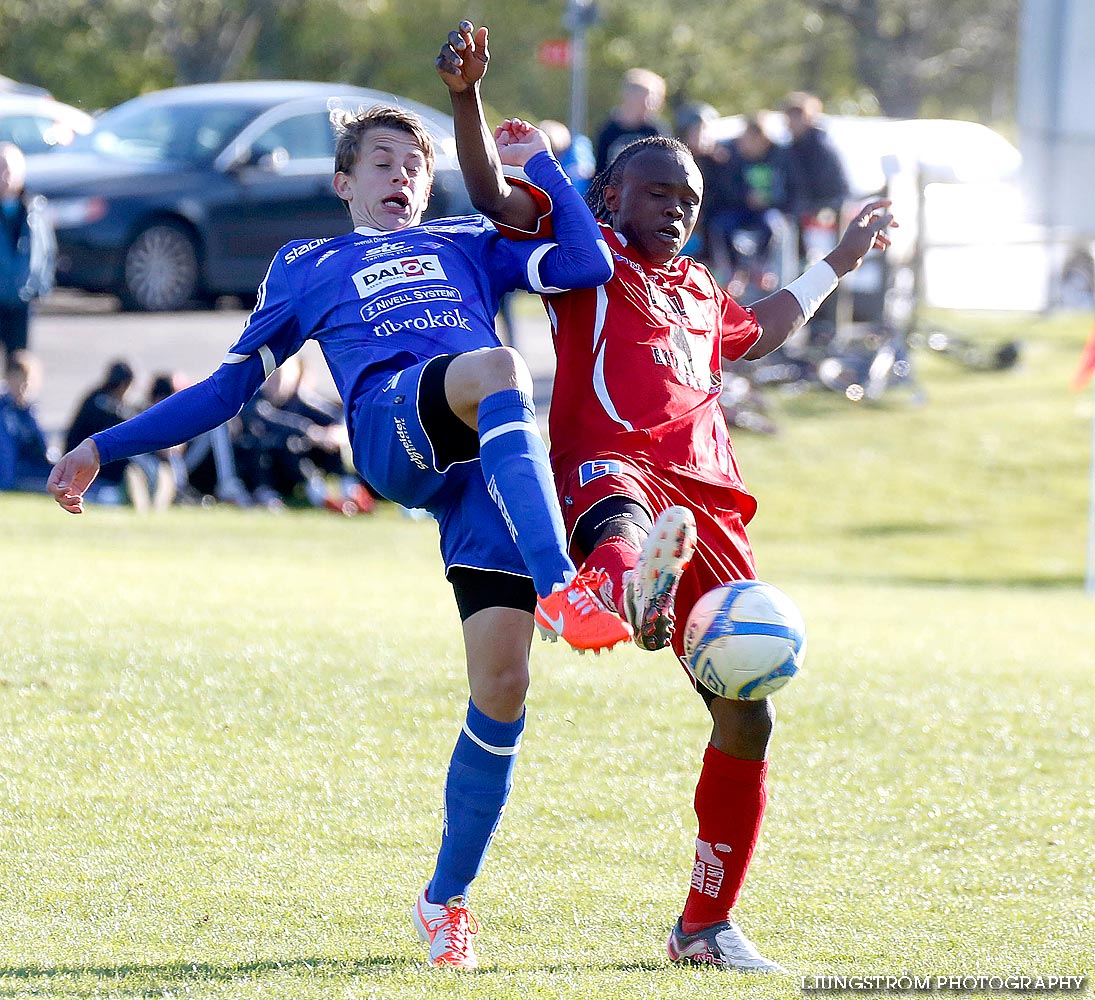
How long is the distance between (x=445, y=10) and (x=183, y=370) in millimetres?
23979

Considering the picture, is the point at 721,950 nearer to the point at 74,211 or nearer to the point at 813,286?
the point at 813,286

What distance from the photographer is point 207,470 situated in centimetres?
1364

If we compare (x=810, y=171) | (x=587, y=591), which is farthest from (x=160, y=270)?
(x=587, y=591)

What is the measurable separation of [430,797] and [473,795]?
1.42m

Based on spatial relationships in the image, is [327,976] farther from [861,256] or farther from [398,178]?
[861,256]

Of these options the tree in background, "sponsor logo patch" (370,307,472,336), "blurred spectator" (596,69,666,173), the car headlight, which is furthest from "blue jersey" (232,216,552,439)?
the tree in background

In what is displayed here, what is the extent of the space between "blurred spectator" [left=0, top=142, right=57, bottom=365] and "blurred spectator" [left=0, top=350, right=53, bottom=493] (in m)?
0.46

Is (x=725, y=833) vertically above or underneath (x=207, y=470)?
above

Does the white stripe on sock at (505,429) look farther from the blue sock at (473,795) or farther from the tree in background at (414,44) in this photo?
the tree in background at (414,44)

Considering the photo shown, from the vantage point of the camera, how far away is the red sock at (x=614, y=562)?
3.78 meters

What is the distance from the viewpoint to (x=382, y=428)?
4.16 metres

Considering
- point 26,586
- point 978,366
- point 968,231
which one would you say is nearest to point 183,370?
point 26,586

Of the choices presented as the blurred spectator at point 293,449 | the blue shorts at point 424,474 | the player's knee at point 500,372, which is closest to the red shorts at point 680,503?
the blue shorts at point 424,474

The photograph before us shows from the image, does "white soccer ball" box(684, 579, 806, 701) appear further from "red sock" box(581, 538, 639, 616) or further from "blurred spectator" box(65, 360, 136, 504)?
"blurred spectator" box(65, 360, 136, 504)
